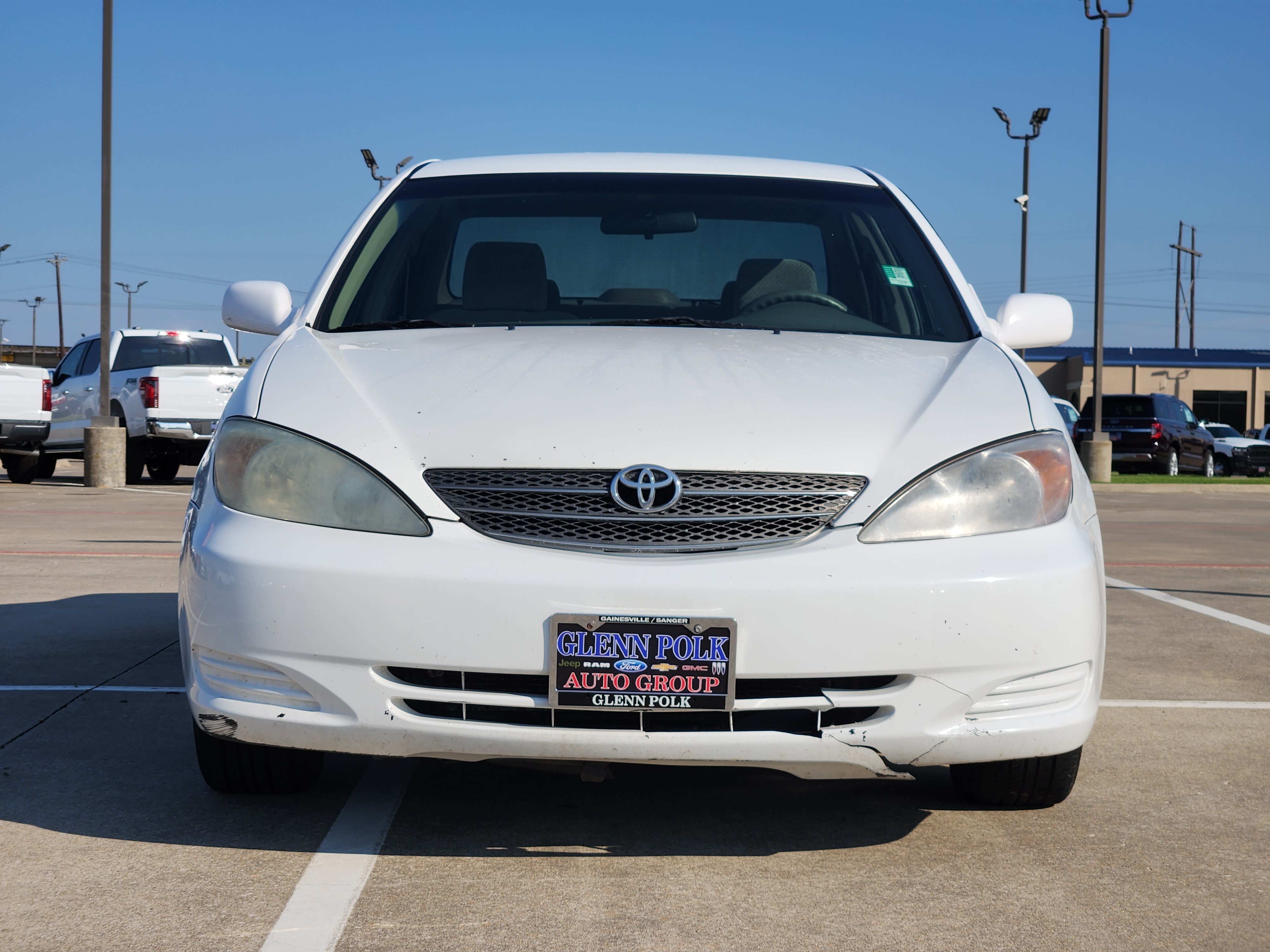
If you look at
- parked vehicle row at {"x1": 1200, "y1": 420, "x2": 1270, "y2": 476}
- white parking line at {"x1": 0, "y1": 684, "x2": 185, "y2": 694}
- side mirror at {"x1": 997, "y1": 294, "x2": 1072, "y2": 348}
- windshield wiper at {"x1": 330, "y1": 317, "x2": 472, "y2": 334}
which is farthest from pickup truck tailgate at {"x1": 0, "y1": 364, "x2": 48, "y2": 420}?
parked vehicle row at {"x1": 1200, "y1": 420, "x2": 1270, "y2": 476}

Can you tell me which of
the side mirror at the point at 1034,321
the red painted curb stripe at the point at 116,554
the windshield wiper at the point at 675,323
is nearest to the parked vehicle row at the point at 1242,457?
the red painted curb stripe at the point at 116,554

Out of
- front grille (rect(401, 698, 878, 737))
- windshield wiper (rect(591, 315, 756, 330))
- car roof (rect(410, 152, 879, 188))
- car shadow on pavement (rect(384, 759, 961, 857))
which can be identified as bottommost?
car shadow on pavement (rect(384, 759, 961, 857))

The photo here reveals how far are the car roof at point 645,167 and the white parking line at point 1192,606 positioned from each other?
3.41 metres

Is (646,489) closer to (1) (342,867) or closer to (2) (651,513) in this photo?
(2) (651,513)

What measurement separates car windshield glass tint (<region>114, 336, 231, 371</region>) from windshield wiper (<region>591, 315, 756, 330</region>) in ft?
51.1

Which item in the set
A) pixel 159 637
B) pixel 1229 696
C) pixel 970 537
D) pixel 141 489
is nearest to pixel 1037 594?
pixel 970 537

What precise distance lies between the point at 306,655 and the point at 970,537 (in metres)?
1.39

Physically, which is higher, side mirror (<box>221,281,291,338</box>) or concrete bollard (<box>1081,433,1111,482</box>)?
side mirror (<box>221,281,291,338</box>)

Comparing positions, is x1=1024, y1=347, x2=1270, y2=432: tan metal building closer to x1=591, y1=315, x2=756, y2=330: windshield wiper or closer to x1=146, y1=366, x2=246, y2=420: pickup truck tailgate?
x1=146, y1=366, x2=246, y2=420: pickup truck tailgate

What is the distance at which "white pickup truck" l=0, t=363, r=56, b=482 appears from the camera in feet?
55.4

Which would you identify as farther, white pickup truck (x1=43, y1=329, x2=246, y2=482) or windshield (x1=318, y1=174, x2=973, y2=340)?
white pickup truck (x1=43, y1=329, x2=246, y2=482)

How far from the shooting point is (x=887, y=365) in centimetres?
337

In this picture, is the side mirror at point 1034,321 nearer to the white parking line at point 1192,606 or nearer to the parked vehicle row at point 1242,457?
the white parking line at point 1192,606

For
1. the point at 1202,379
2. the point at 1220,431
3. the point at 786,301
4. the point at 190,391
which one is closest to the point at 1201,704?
the point at 786,301
